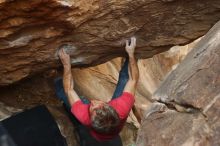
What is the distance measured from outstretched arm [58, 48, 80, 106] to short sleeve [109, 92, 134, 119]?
51 centimetres

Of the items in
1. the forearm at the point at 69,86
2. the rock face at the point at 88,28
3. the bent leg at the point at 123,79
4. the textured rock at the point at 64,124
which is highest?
the rock face at the point at 88,28

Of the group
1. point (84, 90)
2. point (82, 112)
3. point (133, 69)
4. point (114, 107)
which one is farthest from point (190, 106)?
point (84, 90)

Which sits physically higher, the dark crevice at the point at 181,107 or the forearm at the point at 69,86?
the dark crevice at the point at 181,107

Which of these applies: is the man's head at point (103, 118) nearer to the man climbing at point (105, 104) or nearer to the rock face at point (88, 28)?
the man climbing at point (105, 104)

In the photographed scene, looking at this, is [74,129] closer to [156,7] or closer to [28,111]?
[28,111]

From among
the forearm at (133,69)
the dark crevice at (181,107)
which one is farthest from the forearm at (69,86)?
the dark crevice at (181,107)

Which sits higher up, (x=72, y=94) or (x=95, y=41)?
(x=95, y=41)

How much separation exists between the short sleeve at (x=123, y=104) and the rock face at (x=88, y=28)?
Result: 70 cm

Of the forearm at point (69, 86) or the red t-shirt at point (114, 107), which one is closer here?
the red t-shirt at point (114, 107)

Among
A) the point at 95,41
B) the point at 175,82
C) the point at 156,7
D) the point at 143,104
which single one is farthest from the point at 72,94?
the point at 143,104

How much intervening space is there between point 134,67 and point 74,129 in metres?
1.72

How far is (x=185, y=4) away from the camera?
5.92 meters

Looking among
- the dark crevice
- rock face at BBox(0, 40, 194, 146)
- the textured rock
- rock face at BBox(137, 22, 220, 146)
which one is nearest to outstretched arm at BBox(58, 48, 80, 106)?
rock face at BBox(0, 40, 194, 146)

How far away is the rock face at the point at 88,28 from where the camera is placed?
5281mm
